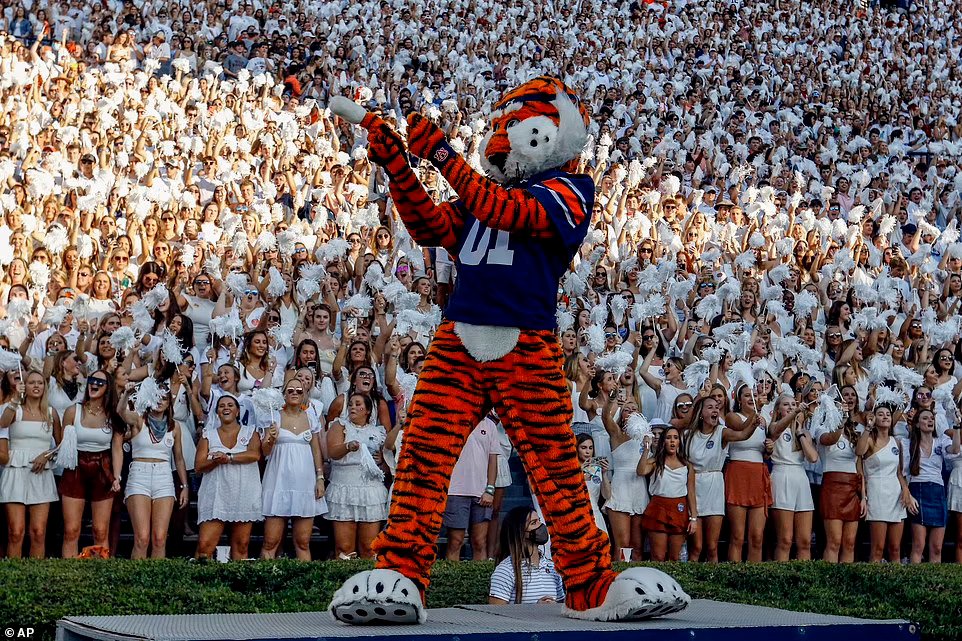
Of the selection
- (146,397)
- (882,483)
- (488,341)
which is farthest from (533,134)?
(882,483)

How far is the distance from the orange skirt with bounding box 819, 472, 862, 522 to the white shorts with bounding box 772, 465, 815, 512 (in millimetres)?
190

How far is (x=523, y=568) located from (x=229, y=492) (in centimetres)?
295

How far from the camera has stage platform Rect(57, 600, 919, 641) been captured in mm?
4062

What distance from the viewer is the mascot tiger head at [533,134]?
5051 millimetres

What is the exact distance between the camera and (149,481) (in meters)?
9.09

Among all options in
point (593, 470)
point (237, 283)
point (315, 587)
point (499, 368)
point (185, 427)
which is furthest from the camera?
point (237, 283)

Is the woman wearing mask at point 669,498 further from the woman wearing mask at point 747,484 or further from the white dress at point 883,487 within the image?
the white dress at point 883,487

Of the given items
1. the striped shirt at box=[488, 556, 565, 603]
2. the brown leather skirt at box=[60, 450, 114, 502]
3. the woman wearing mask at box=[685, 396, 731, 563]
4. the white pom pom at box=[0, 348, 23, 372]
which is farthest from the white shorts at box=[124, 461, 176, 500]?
the woman wearing mask at box=[685, 396, 731, 563]

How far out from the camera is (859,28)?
85.7 ft

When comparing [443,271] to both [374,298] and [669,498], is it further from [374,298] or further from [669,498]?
[374,298]

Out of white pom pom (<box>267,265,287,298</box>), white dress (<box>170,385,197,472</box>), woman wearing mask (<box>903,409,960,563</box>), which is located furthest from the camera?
white pom pom (<box>267,265,287,298</box>)

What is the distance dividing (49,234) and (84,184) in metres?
1.67

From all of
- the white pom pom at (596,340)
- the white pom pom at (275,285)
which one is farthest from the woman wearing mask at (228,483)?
the white pom pom at (596,340)

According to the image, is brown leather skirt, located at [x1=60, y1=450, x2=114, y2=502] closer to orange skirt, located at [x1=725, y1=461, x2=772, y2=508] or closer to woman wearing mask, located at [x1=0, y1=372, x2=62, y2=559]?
woman wearing mask, located at [x1=0, y1=372, x2=62, y2=559]
